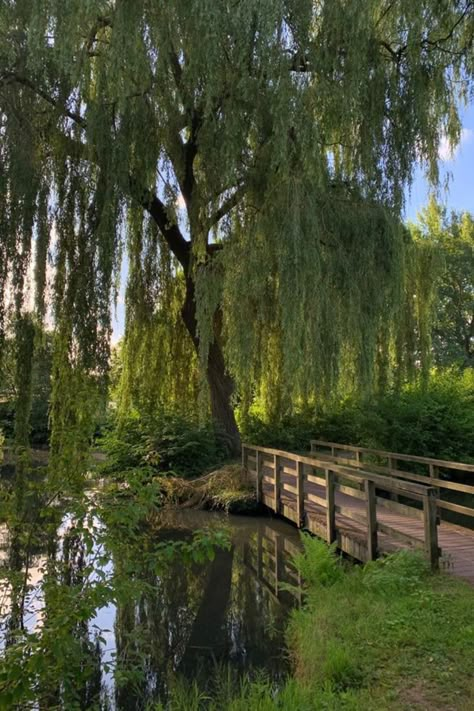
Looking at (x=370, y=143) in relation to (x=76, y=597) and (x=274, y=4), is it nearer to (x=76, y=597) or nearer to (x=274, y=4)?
(x=274, y=4)

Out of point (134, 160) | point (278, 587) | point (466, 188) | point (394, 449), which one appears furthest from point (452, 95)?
point (278, 587)

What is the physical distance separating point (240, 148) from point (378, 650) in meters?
6.12

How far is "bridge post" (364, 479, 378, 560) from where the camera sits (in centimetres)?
597

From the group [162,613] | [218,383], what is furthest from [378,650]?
[218,383]

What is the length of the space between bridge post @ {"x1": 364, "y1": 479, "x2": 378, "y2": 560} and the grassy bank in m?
0.39

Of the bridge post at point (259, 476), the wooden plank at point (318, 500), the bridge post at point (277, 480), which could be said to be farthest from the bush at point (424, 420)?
the wooden plank at point (318, 500)

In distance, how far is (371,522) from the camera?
598 cm

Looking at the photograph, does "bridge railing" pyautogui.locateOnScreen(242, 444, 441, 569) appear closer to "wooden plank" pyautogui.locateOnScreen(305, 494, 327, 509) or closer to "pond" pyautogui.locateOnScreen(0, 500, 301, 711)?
"wooden plank" pyautogui.locateOnScreen(305, 494, 327, 509)

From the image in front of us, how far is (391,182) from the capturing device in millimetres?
8141

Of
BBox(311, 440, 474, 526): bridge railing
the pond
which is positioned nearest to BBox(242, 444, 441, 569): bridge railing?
BBox(311, 440, 474, 526): bridge railing

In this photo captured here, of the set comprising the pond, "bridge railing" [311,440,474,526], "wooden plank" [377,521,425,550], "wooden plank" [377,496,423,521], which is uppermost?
"bridge railing" [311,440,474,526]

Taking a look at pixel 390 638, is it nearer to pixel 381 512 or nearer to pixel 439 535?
pixel 439 535

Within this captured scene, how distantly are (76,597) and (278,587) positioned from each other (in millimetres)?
4073

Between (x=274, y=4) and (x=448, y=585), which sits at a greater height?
(x=274, y=4)
